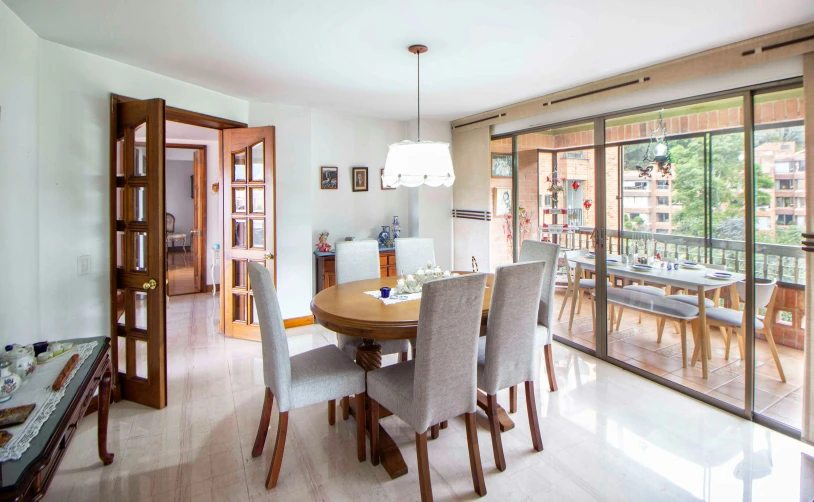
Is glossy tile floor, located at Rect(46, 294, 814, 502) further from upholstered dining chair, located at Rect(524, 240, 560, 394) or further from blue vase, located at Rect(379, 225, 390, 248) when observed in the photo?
blue vase, located at Rect(379, 225, 390, 248)

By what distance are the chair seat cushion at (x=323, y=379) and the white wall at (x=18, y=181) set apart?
4.84ft

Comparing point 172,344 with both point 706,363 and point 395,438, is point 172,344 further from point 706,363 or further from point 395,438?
point 706,363

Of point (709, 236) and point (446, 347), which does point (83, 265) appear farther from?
point (709, 236)

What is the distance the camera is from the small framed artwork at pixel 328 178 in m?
4.93

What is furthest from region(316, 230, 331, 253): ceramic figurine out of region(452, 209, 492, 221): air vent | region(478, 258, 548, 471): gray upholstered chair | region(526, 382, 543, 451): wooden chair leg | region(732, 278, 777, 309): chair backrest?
region(732, 278, 777, 309): chair backrest

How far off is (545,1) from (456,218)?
3364mm

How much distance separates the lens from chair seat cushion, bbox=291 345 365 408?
2.12 meters

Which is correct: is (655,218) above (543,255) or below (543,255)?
above

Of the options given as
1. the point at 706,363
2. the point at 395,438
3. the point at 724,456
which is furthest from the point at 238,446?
the point at 706,363

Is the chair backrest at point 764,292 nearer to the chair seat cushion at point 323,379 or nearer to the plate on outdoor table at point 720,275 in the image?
the plate on outdoor table at point 720,275

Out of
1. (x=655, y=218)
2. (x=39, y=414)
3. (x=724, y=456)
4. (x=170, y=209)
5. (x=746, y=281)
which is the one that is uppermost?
(x=170, y=209)

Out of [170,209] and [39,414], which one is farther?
[170,209]

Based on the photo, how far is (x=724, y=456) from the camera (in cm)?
230

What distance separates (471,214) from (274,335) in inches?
138
